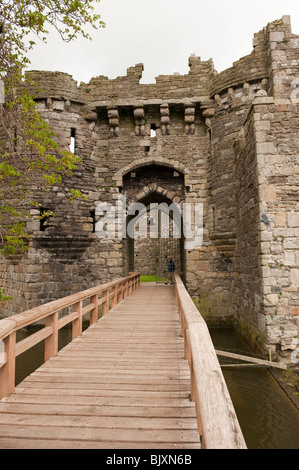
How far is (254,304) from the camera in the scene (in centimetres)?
628

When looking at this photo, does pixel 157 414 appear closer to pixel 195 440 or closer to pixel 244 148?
pixel 195 440

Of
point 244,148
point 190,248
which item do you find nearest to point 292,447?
point 244,148

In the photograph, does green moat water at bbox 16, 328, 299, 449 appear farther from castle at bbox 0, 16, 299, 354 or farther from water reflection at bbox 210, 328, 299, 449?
castle at bbox 0, 16, 299, 354

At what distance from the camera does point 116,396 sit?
8.46 feet

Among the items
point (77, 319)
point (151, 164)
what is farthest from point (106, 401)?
point (151, 164)

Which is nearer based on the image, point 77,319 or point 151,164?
point 77,319

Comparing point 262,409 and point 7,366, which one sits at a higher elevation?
point 7,366

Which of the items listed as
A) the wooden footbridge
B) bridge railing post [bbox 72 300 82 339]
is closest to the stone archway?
bridge railing post [bbox 72 300 82 339]

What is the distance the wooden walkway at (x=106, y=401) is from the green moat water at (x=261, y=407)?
4.29 feet

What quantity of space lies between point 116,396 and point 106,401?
0.41 feet

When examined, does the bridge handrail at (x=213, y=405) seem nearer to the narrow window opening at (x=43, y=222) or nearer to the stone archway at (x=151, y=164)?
the narrow window opening at (x=43, y=222)

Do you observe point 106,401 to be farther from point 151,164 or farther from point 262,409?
point 151,164
